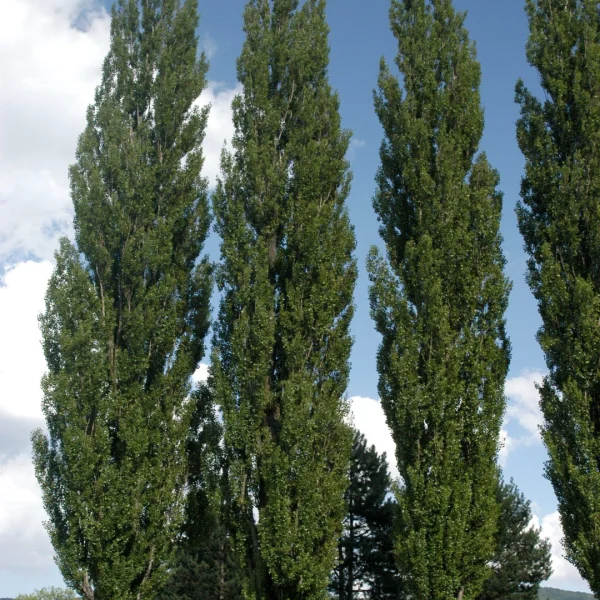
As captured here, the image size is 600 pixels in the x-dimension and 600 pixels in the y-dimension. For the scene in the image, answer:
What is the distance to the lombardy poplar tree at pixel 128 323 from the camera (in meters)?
13.0

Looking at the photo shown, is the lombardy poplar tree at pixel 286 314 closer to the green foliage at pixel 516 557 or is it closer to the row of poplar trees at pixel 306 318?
the row of poplar trees at pixel 306 318

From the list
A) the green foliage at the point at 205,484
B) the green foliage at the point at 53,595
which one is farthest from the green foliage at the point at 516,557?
the green foliage at the point at 53,595

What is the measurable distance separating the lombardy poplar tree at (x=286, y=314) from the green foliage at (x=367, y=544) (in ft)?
45.3

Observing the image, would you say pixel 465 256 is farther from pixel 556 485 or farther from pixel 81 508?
pixel 81 508

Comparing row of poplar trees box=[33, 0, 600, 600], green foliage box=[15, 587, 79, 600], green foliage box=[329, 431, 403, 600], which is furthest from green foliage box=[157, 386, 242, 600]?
green foliage box=[15, 587, 79, 600]

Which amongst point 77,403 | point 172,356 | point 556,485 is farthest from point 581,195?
point 77,403

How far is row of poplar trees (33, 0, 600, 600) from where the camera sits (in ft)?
39.1

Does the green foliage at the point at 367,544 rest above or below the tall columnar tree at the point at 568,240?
below

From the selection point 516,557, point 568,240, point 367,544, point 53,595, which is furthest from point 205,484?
point 53,595

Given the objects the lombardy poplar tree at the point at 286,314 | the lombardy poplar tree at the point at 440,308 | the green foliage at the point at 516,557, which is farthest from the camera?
the green foliage at the point at 516,557

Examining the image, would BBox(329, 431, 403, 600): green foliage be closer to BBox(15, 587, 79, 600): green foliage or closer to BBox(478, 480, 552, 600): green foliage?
BBox(478, 480, 552, 600): green foliage

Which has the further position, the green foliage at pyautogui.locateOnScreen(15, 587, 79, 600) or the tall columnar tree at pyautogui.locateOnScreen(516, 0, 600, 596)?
the green foliage at pyautogui.locateOnScreen(15, 587, 79, 600)

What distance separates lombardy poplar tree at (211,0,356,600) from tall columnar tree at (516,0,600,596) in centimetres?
395

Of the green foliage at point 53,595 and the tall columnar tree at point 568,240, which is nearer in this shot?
the tall columnar tree at point 568,240
